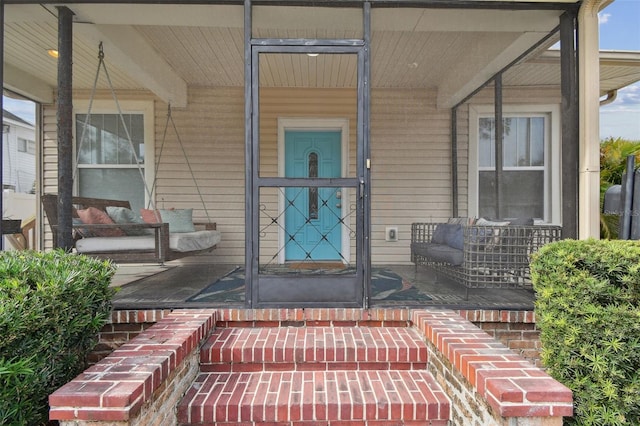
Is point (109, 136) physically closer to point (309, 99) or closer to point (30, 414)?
point (309, 99)

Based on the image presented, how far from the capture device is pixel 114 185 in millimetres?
5223

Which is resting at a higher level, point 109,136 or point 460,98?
point 460,98

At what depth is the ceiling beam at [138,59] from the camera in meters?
3.47

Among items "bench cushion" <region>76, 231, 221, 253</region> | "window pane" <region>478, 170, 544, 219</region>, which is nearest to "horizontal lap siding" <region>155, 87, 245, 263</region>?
"bench cushion" <region>76, 231, 221, 253</region>

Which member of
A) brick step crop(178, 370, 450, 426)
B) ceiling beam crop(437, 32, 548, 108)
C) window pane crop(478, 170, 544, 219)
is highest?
ceiling beam crop(437, 32, 548, 108)

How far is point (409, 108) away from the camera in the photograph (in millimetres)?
5199

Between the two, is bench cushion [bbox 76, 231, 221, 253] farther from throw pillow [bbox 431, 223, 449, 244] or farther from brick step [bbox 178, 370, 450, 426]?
throw pillow [bbox 431, 223, 449, 244]

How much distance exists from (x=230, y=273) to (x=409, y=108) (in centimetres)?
337

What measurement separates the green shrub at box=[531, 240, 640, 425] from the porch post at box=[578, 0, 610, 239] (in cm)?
90

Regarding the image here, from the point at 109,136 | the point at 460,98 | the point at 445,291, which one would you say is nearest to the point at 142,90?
the point at 109,136

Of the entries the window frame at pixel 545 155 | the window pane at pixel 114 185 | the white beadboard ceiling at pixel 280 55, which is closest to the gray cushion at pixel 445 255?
the window frame at pixel 545 155

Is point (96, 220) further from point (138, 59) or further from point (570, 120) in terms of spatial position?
point (570, 120)

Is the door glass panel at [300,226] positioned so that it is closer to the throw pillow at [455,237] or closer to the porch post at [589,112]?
the throw pillow at [455,237]

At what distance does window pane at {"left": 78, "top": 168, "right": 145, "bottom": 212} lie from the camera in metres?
5.19
